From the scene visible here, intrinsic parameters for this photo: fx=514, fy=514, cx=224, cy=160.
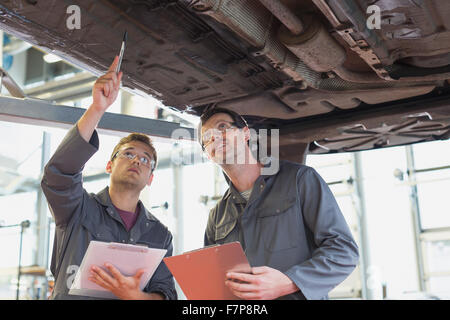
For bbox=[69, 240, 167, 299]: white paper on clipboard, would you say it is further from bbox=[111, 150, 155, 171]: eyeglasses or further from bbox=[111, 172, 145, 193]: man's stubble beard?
bbox=[111, 150, 155, 171]: eyeglasses

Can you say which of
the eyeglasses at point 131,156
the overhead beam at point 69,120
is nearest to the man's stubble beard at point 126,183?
the eyeglasses at point 131,156

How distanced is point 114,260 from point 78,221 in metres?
0.50

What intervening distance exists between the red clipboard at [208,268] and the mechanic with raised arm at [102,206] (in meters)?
0.25

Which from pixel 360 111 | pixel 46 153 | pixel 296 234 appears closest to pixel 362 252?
pixel 360 111

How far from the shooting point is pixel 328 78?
2.69 metres

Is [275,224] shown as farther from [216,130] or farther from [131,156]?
[131,156]

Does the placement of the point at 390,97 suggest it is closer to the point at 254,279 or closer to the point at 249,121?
the point at 249,121

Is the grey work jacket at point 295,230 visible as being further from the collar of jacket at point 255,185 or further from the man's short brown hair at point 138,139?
the man's short brown hair at point 138,139

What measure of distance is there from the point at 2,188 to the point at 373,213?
28.7ft

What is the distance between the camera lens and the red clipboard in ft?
6.07

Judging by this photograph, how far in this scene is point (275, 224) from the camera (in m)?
2.30

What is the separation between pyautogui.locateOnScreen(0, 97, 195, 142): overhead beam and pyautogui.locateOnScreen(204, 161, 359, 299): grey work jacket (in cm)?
66

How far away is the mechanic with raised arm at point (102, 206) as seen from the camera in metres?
2.16

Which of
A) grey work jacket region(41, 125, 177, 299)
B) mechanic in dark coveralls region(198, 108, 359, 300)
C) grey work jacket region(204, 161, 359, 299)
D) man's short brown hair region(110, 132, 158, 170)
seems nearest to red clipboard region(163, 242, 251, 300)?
mechanic in dark coveralls region(198, 108, 359, 300)
